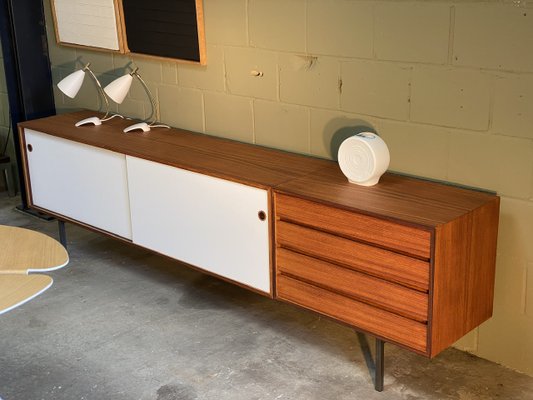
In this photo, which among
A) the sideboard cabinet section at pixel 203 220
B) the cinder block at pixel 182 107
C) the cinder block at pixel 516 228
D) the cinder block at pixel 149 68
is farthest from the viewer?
the cinder block at pixel 149 68

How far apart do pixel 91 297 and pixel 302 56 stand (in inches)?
61.2

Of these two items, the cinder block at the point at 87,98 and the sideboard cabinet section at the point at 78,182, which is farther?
the cinder block at the point at 87,98

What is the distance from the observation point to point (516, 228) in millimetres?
3086

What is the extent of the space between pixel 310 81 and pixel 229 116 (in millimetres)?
583

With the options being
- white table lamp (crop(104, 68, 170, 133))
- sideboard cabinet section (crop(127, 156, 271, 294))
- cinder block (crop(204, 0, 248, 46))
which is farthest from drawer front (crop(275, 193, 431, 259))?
white table lamp (crop(104, 68, 170, 133))

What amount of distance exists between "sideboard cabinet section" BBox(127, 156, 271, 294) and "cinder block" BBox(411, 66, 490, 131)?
726 mm

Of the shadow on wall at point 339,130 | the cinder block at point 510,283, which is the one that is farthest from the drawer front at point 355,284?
the shadow on wall at point 339,130

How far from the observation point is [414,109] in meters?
3.27

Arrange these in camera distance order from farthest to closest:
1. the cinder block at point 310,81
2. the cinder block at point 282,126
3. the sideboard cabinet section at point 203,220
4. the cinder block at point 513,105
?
the cinder block at point 282,126, the cinder block at point 310,81, the sideboard cabinet section at point 203,220, the cinder block at point 513,105

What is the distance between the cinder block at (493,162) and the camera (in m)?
3.00

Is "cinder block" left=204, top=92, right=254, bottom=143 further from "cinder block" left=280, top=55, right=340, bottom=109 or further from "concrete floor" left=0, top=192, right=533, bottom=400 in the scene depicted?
"concrete floor" left=0, top=192, right=533, bottom=400

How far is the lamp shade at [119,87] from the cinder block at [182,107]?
0.66 feet

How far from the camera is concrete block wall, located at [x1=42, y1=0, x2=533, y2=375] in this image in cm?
300

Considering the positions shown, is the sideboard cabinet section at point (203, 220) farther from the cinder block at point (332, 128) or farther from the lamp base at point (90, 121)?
the lamp base at point (90, 121)
